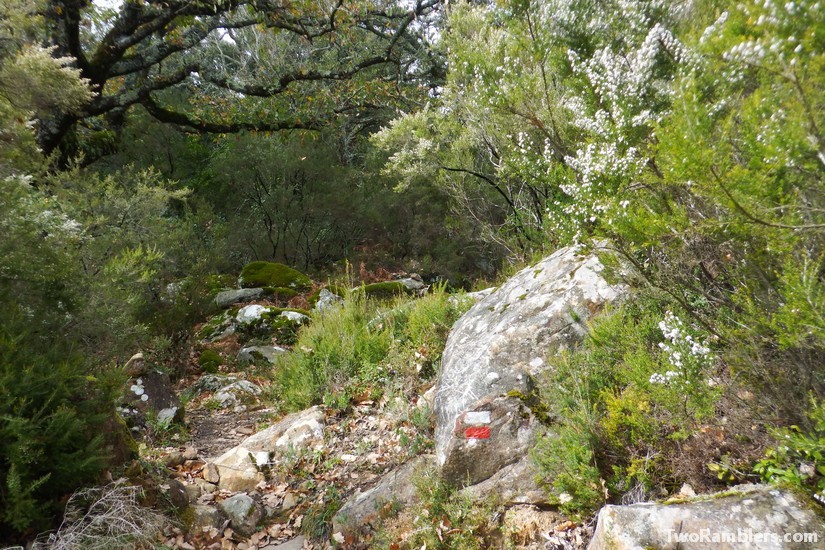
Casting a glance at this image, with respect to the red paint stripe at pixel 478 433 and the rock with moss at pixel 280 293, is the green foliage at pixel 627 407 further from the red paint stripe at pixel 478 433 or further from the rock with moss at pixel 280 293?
the rock with moss at pixel 280 293

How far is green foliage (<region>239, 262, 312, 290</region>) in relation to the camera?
10566 millimetres

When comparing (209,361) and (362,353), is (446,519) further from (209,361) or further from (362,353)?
(209,361)

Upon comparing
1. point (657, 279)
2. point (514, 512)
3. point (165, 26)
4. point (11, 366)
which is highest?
point (165, 26)

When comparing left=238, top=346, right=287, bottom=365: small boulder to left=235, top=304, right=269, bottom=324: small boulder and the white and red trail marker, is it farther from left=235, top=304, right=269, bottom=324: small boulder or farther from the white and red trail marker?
the white and red trail marker

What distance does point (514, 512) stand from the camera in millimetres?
2857

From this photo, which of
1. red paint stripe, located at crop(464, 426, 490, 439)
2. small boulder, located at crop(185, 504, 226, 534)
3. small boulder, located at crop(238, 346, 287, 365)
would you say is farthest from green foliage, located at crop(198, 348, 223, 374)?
red paint stripe, located at crop(464, 426, 490, 439)

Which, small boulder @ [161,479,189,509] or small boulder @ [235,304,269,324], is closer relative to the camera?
small boulder @ [161,479,189,509]

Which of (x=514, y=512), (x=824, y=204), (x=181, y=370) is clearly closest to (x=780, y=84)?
(x=824, y=204)

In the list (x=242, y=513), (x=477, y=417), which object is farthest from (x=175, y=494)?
(x=477, y=417)

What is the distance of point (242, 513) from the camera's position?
354cm

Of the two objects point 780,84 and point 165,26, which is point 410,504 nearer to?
point 780,84

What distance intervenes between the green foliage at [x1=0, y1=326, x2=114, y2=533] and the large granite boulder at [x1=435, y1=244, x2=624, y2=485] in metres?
2.35

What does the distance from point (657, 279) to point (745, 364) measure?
629 mm

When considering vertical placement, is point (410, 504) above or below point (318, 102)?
below
